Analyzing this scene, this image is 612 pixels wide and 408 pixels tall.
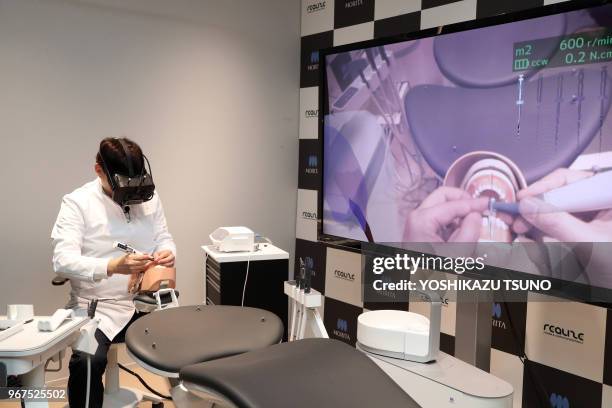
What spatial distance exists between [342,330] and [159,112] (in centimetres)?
176

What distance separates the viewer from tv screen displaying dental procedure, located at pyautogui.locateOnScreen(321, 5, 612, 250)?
1.70 m

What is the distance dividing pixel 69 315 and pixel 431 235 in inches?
53.1

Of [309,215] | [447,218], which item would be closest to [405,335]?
[447,218]

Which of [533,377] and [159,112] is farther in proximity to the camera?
[159,112]

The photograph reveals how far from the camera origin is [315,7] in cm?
363

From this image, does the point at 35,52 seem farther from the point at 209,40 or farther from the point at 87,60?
the point at 209,40

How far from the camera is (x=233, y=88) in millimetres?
3504

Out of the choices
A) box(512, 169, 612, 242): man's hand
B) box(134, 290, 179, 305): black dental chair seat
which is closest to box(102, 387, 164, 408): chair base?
box(134, 290, 179, 305): black dental chair seat

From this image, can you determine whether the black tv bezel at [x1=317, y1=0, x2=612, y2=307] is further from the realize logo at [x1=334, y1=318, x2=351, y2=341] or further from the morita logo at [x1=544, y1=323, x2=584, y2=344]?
the realize logo at [x1=334, y1=318, x2=351, y2=341]

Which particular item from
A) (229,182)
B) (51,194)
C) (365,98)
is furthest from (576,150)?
(51,194)

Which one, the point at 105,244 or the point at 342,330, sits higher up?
the point at 105,244

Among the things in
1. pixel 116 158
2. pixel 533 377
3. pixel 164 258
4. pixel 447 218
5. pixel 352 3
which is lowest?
pixel 533 377

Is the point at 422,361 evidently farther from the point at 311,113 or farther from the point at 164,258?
the point at 311,113

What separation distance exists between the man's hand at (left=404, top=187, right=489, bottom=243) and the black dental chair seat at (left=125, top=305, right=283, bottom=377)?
844mm
